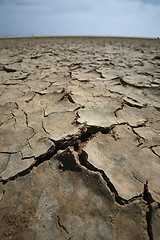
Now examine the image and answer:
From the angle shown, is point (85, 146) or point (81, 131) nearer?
point (85, 146)

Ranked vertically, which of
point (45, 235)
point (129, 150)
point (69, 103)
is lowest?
point (45, 235)

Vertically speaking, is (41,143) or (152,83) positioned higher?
(152,83)

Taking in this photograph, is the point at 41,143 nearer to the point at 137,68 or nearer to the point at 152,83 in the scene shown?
the point at 152,83

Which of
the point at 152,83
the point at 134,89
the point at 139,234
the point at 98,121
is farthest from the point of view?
the point at 152,83

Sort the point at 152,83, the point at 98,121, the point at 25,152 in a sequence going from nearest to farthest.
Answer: the point at 25,152, the point at 98,121, the point at 152,83

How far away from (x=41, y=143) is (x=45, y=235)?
57 centimetres

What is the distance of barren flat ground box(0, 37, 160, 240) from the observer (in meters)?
0.72

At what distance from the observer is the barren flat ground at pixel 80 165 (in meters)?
0.72

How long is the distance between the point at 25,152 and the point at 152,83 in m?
1.92

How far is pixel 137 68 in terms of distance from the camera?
2955 mm

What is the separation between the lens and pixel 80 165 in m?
0.97

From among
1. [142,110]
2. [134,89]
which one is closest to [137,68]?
[134,89]

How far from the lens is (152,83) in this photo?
2168 millimetres

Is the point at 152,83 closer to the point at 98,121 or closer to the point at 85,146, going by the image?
the point at 98,121
